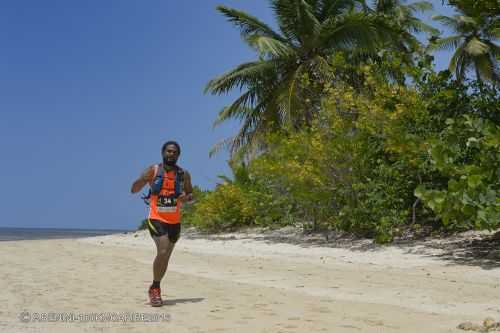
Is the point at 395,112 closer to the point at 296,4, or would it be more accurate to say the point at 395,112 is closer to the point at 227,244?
the point at 227,244

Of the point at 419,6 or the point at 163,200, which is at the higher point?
the point at 419,6

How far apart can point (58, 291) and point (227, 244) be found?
8.25 meters

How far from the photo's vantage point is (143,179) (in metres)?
5.01

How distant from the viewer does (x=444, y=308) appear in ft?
15.5

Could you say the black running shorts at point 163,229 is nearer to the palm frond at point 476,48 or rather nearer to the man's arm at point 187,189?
the man's arm at point 187,189

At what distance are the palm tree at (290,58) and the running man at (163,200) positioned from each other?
12.1 m

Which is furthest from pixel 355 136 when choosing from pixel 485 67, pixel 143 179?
pixel 485 67

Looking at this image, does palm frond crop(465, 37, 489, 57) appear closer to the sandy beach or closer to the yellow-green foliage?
the yellow-green foliage

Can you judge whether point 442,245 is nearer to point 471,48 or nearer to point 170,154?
point 170,154

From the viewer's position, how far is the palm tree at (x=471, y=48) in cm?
2717

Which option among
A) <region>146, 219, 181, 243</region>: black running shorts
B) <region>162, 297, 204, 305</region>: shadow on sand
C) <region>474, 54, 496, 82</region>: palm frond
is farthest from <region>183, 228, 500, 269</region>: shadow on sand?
<region>474, 54, 496, 82</region>: palm frond

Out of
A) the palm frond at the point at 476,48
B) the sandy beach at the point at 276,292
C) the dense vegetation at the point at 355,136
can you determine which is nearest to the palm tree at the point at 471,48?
the palm frond at the point at 476,48

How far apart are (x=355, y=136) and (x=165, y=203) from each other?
7.26 meters

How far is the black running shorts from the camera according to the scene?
5.01m
